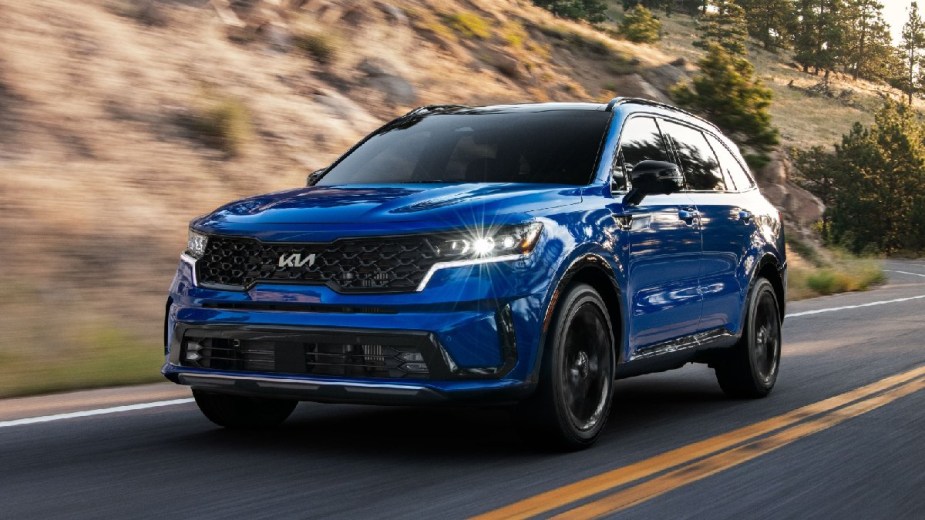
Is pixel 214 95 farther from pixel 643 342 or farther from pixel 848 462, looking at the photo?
pixel 848 462

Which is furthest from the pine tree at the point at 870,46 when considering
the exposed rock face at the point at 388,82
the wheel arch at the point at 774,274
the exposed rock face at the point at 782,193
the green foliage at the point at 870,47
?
the wheel arch at the point at 774,274

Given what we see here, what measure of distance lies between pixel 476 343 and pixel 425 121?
2486 mm

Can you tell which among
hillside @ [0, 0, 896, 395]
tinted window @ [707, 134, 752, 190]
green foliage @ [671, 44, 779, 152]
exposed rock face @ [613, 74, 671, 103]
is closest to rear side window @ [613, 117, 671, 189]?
tinted window @ [707, 134, 752, 190]

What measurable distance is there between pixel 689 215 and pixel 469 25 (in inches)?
893

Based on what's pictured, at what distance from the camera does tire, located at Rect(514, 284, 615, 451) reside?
621 cm

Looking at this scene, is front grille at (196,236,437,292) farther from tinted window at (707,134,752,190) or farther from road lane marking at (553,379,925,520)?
tinted window at (707,134,752,190)

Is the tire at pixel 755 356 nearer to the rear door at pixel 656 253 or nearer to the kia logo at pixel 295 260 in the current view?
the rear door at pixel 656 253

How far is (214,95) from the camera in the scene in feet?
58.6

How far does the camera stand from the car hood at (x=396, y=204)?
598 centimetres

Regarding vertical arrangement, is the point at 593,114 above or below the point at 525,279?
above

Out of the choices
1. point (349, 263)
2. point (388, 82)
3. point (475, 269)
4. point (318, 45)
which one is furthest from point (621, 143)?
point (388, 82)

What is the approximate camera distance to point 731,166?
9203 millimetres

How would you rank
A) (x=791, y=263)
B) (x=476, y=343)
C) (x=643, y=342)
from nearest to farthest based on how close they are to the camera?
(x=476, y=343), (x=643, y=342), (x=791, y=263)

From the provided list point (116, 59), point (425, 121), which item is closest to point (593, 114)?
point (425, 121)
